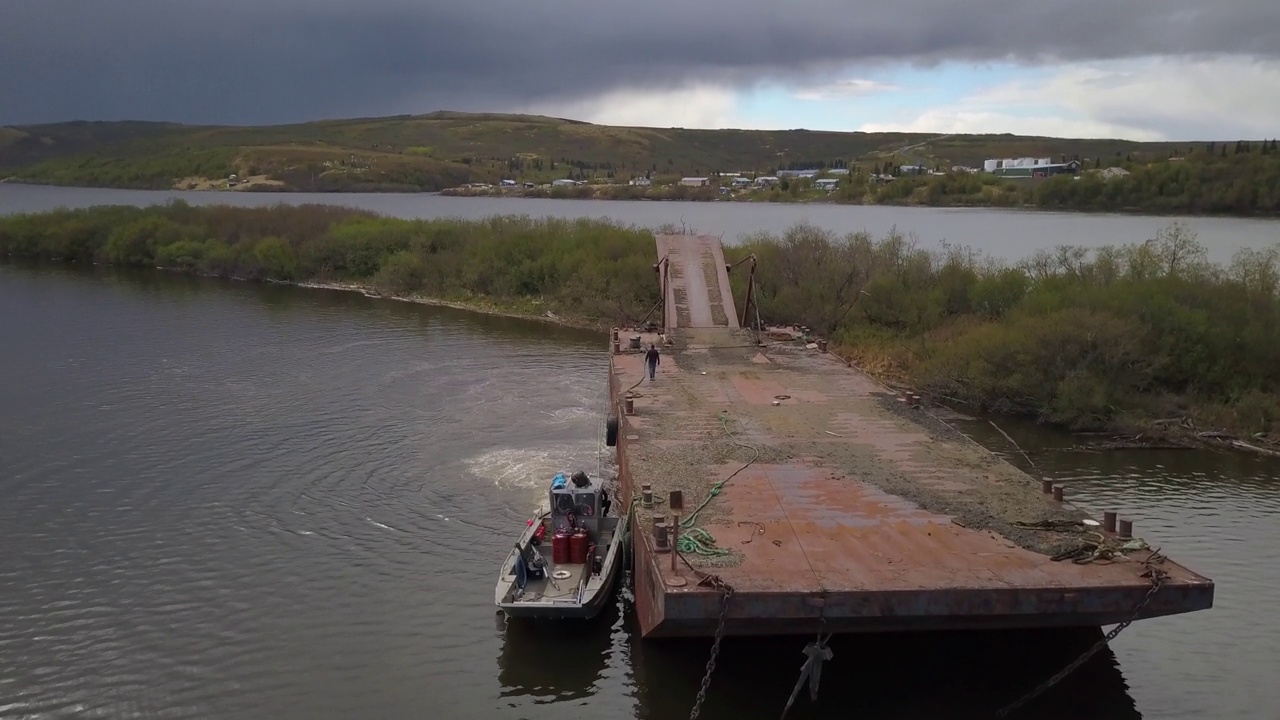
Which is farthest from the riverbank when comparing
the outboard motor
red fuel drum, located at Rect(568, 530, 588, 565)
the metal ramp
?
red fuel drum, located at Rect(568, 530, 588, 565)

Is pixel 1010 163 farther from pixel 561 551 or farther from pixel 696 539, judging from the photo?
pixel 696 539

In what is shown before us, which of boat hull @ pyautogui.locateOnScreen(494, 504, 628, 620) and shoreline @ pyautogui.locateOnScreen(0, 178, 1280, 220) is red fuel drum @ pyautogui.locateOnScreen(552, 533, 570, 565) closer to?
boat hull @ pyautogui.locateOnScreen(494, 504, 628, 620)

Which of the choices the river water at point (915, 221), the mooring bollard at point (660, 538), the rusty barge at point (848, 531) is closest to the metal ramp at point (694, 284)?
the river water at point (915, 221)

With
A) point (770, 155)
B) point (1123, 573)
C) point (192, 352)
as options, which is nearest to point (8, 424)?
point (192, 352)

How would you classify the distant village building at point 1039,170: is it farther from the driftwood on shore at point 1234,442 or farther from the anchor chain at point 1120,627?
the anchor chain at point 1120,627

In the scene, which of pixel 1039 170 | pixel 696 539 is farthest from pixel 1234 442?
pixel 1039 170

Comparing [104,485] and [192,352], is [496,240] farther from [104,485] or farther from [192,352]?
[104,485]
